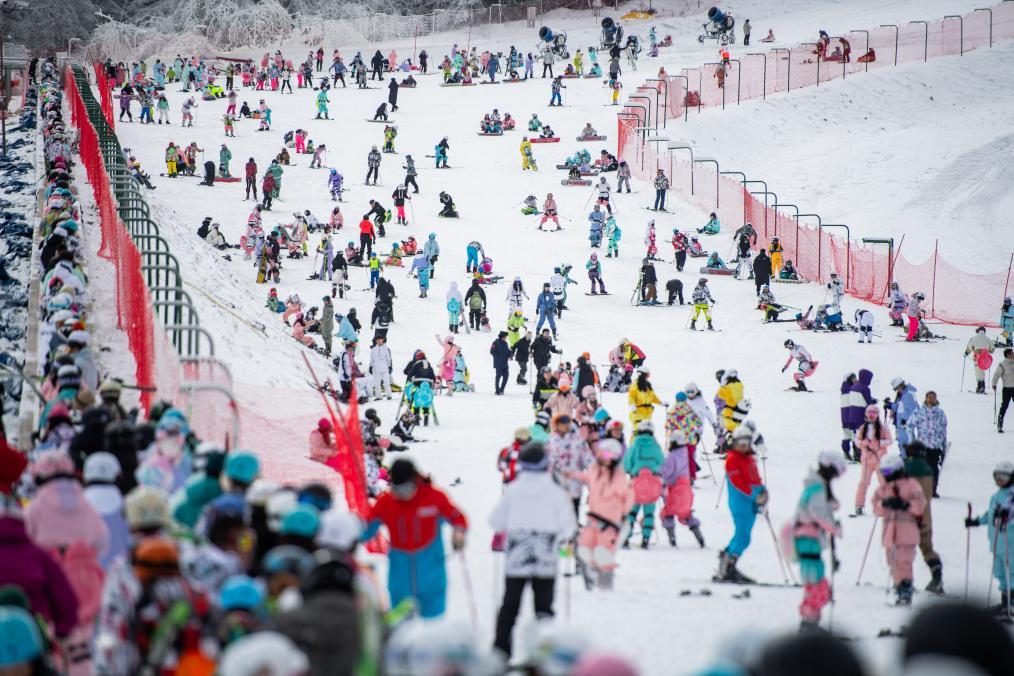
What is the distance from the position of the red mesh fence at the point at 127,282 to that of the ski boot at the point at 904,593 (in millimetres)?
6286

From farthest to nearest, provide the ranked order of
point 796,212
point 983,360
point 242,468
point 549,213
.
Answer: point 796,212, point 549,213, point 983,360, point 242,468

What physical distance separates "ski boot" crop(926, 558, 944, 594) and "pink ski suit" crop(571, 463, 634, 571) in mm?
3215

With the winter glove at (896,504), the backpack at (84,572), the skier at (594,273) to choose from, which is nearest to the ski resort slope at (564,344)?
the skier at (594,273)

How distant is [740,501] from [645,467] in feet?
4.13

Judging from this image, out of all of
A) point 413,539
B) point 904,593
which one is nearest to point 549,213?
point 904,593

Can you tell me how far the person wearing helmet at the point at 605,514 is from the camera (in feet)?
35.3

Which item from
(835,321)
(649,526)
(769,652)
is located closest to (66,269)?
(649,526)

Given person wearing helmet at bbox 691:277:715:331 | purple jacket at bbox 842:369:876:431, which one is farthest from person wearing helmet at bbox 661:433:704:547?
person wearing helmet at bbox 691:277:715:331

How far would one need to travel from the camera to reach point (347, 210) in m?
36.2

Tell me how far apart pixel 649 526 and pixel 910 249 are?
82.0ft

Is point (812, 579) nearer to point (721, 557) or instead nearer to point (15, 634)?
point (721, 557)

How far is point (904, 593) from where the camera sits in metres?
11.5

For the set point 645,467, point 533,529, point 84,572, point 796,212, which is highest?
point 796,212

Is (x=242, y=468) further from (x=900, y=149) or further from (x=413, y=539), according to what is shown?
(x=900, y=149)
